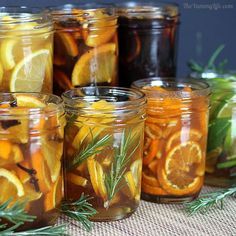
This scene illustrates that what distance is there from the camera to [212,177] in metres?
1.04

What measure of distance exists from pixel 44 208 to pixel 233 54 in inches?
28.8

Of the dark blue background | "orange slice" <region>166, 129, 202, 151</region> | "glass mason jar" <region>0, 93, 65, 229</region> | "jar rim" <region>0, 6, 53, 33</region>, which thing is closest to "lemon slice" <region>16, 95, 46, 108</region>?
"glass mason jar" <region>0, 93, 65, 229</region>

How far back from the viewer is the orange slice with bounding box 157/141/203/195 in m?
0.93

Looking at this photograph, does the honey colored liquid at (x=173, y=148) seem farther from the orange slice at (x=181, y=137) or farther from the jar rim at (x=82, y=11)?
the jar rim at (x=82, y=11)

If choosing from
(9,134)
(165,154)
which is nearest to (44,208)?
(9,134)

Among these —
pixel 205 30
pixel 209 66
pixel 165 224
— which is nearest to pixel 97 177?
pixel 165 224

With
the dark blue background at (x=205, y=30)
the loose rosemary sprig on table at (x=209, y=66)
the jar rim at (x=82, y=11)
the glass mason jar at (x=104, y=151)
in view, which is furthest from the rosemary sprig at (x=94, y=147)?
the dark blue background at (x=205, y=30)

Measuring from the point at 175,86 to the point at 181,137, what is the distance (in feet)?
0.41

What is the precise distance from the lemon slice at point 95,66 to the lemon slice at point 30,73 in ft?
0.24

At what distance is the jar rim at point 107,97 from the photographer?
852 millimetres

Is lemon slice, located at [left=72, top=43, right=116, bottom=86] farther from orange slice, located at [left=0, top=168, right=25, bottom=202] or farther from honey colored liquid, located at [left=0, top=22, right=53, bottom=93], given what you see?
orange slice, located at [left=0, top=168, right=25, bottom=202]

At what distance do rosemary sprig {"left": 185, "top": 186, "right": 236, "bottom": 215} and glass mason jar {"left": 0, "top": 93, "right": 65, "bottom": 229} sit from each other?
0.21 meters

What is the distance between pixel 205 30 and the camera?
1.33 meters

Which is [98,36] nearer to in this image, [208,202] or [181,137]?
[181,137]
